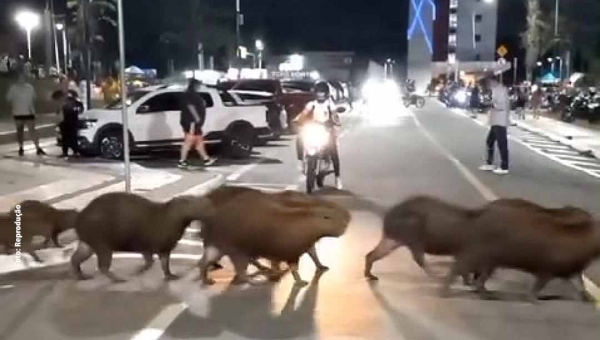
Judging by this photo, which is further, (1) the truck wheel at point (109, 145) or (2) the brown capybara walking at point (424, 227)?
(1) the truck wheel at point (109, 145)

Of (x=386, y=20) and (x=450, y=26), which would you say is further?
(x=386, y=20)

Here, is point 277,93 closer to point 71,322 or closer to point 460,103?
point 71,322

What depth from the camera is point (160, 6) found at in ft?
334

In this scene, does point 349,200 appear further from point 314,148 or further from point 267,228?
point 267,228

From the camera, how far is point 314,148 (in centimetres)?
1862

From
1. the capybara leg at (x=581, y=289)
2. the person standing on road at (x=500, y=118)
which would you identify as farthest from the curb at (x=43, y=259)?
the person standing on road at (x=500, y=118)

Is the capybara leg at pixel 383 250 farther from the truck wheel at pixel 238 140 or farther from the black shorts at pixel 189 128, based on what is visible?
the truck wheel at pixel 238 140

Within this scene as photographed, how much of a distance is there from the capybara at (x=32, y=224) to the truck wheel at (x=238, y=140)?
47.4 ft

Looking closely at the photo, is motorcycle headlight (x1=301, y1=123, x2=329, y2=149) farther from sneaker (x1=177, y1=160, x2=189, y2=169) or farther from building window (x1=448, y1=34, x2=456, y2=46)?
building window (x1=448, y1=34, x2=456, y2=46)

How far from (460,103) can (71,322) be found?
62.0 m

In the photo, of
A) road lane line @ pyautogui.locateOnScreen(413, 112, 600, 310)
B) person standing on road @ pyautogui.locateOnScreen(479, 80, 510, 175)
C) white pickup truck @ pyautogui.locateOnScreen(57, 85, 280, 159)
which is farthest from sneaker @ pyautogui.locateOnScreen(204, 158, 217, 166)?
person standing on road @ pyautogui.locateOnScreen(479, 80, 510, 175)

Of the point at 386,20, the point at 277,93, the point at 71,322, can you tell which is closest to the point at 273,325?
the point at 71,322

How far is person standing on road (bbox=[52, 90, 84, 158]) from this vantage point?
2558cm

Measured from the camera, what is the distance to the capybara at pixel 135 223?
10.4 m
